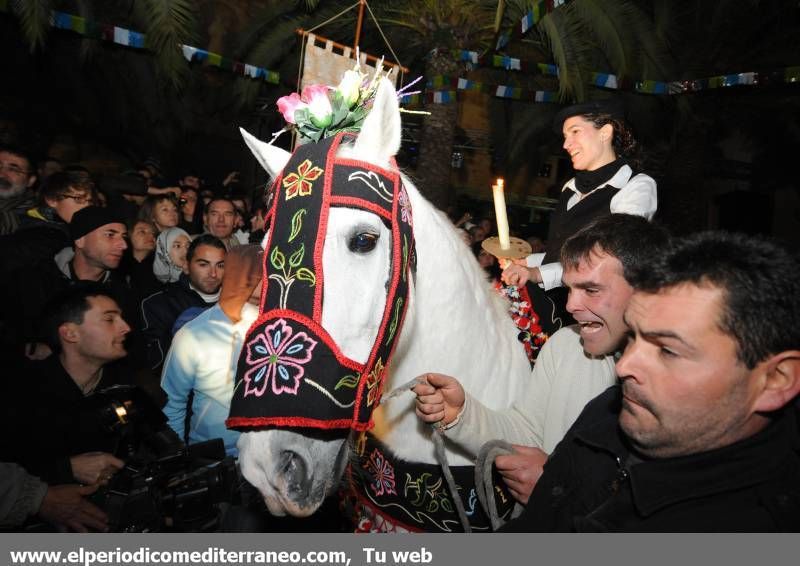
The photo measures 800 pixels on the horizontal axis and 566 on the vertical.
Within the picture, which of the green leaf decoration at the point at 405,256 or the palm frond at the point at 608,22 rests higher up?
the palm frond at the point at 608,22

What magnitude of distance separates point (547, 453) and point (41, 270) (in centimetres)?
389

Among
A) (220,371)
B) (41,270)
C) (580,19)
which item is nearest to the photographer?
(220,371)

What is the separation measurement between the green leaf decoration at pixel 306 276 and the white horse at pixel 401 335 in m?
0.06

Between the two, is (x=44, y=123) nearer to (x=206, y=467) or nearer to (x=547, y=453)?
(x=206, y=467)

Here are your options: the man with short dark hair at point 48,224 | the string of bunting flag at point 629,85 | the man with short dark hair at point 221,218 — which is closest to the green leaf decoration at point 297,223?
the man with short dark hair at point 48,224

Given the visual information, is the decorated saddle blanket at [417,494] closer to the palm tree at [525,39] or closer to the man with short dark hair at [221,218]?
the man with short dark hair at [221,218]

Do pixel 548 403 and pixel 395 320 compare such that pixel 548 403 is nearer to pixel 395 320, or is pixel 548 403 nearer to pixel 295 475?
pixel 395 320

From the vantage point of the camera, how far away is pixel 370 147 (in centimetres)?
213

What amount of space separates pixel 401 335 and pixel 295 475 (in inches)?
28.4

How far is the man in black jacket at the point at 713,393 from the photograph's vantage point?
1317 millimetres

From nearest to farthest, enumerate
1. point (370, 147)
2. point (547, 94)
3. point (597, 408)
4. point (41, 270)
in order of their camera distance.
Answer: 1. point (597, 408)
2. point (370, 147)
3. point (41, 270)
4. point (547, 94)

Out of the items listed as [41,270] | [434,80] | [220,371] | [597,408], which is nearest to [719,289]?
[597,408]

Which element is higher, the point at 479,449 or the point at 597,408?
the point at 597,408

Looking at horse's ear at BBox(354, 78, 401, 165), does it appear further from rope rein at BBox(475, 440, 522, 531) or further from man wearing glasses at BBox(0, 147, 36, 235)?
man wearing glasses at BBox(0, 147, 36, 235)
